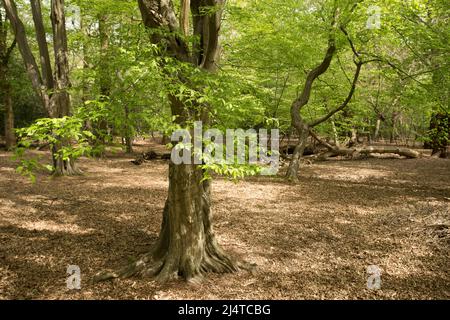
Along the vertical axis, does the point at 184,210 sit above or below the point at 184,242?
above

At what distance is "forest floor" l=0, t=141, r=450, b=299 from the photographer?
159 inches

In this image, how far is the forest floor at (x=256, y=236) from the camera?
4031 mm

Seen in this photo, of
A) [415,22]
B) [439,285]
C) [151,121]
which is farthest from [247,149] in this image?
[415,22]

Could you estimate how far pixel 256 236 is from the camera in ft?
19.5

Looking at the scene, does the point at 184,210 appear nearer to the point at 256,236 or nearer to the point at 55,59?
the point at 256,236

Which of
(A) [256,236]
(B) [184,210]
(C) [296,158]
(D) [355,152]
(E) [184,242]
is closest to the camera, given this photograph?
(B) [184,210]

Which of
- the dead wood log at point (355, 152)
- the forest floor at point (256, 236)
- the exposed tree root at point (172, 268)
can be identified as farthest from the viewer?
the dead wood log at point (355, 152)

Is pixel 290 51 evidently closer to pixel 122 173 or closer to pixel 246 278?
pixel 122 173

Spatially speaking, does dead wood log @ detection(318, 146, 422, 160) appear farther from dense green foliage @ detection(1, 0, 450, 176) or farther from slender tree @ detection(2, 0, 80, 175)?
slender tree @ detection(2, 0, 80, 175)

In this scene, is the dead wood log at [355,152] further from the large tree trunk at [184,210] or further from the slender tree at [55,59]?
the large tree trunk at [184,210]

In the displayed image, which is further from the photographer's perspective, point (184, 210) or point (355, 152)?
point (355, 152)

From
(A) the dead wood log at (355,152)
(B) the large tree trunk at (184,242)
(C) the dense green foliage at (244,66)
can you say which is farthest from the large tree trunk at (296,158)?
(B) the large tree trunk at (184,242)

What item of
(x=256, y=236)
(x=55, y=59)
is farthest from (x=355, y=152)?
(x=55, y=59)

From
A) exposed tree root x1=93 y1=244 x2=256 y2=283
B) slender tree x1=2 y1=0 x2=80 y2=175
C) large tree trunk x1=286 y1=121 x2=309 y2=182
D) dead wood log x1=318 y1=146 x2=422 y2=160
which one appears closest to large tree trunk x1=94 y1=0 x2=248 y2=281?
exposed tree root x1=93 y1=244 x2=256 y2=283
